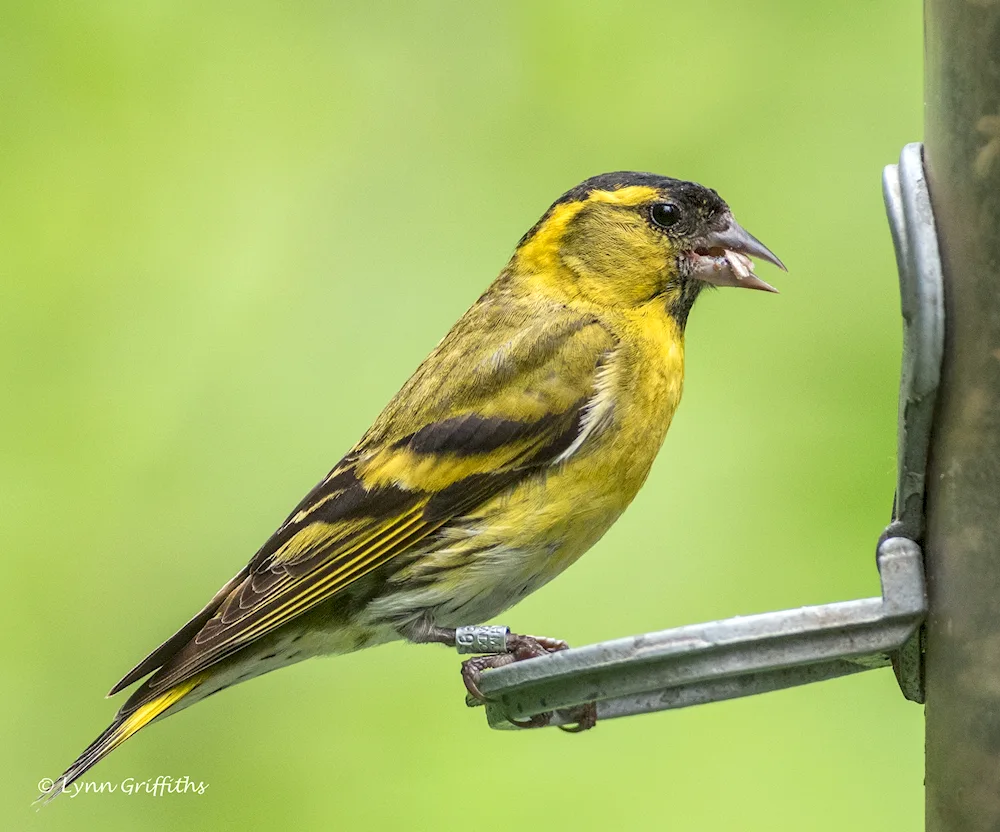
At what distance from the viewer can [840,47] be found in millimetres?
5816

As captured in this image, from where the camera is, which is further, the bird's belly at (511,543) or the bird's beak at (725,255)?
the bird's beak at (725,255)

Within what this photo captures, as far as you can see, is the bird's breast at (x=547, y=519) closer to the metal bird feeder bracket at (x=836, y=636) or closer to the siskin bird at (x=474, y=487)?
the siskin bird at (x=474, y=487)

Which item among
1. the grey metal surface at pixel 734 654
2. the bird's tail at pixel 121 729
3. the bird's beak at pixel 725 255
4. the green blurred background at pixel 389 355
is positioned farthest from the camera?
the green blurred background at pixel 389 355

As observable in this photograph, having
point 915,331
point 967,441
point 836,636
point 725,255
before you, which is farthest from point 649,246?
point 836,636

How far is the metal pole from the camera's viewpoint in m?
3.02

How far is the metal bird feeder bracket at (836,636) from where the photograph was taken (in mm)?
2965

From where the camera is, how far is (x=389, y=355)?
566 cm

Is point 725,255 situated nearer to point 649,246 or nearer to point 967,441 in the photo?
point 649,246

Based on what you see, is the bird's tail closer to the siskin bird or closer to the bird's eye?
the siskin bird

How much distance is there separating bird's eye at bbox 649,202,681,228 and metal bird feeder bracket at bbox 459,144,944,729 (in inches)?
47.7

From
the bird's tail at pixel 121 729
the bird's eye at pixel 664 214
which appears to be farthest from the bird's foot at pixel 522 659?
the bird's eye at pixel 664 214

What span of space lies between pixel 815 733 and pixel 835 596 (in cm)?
42

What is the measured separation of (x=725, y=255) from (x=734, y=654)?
176cm

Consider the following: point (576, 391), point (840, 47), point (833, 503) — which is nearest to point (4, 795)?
point (576, 391)
